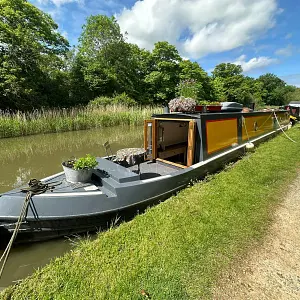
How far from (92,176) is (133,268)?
1.55 metres

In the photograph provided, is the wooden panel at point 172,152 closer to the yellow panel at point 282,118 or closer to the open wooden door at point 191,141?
the open wooden door at point 191,141

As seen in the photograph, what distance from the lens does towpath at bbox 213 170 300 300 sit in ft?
5.78

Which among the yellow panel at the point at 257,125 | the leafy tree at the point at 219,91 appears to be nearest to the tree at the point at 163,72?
the leafy tree at the point at 219,91

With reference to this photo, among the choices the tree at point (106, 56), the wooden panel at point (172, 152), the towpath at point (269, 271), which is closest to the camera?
the towpath at point (269, 271)

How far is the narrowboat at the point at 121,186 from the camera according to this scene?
239 cm

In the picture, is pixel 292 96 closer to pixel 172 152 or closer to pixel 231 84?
pixel 231 84

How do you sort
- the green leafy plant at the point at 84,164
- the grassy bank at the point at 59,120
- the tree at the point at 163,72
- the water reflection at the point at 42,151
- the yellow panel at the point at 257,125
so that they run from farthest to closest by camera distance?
1. the tree at the point at 163,72
2. the grassy bank at the point at 59,120
3. the yellow panel at the point at 257,125
4. the water reflection at the point at 42,151
5. the green leafy plant at the point at 84,164

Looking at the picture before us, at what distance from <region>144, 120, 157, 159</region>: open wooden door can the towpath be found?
2.70 m

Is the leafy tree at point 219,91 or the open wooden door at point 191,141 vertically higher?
the leafy tree at point 219,91

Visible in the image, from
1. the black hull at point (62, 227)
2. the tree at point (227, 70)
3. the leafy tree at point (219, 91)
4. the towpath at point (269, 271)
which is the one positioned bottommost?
the towpath at point (269, 271)

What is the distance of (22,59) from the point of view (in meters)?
15.1

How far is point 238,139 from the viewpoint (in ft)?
18.0

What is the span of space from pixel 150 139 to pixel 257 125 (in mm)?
4300

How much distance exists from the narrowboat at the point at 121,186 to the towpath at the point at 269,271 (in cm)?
144
